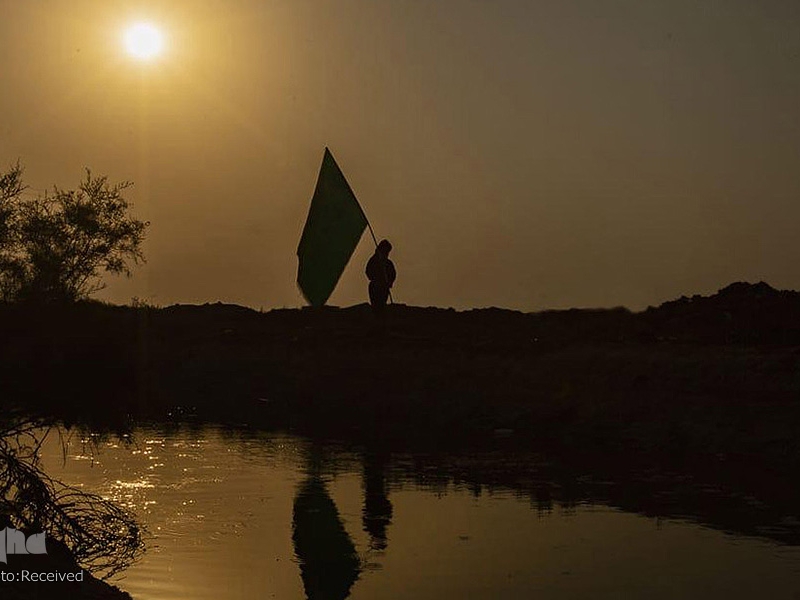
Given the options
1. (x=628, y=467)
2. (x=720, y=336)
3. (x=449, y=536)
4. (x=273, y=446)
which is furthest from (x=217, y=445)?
(x=720, y=336)

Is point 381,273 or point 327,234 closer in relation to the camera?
point 327,234

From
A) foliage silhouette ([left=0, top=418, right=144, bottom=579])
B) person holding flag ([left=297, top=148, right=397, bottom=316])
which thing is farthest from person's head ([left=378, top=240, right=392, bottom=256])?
foliage silhouette ([left=0, top=418, right=144, bottom=579])

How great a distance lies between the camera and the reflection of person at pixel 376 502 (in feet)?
50.1

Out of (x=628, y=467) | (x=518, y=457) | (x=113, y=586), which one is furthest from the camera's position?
(x=518, y=457)

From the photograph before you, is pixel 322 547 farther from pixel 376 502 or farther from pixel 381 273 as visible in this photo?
pixel 381 273

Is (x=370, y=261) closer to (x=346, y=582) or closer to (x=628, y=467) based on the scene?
(x=628, y=467)

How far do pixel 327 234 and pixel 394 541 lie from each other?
15.1 metres

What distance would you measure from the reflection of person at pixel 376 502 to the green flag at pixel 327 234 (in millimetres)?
7761

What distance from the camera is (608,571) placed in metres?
13.4

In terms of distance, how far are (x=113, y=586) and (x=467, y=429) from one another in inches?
528

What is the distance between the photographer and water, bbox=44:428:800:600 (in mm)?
12758

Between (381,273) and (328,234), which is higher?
(328,234)

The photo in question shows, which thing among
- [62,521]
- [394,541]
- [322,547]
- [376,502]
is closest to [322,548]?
[322,547]

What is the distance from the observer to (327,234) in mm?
29297
